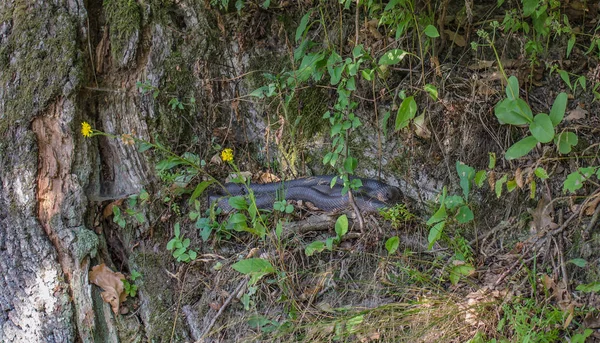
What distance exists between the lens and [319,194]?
382 centimetres

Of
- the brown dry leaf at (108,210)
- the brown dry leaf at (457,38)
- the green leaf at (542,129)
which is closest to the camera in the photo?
the green leaf at (542,129)

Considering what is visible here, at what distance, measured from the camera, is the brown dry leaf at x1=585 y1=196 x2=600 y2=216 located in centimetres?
286

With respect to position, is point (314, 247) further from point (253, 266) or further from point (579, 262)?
point (579, 262)

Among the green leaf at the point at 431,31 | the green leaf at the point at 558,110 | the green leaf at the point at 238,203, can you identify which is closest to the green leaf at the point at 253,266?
the green leaf at the point at 238,203

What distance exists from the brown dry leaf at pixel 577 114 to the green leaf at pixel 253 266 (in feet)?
6.31

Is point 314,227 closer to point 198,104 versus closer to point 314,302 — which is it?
point 314,302

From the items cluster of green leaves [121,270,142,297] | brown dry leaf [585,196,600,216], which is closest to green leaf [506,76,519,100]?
brown dry leaf [585,196,600,216]

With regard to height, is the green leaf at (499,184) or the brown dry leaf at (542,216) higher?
the green leaf at (499,184)

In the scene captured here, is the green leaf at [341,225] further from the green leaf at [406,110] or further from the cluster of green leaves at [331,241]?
the green leaf at [406,110]

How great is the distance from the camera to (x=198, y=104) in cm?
409

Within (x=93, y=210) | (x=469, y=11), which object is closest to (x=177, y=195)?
(x=93, y=210)

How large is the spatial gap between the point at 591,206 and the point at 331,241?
141 centimetres

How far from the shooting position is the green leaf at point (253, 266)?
3074 mm

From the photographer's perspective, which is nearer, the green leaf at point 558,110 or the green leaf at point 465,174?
the green leaf at point 558,110
